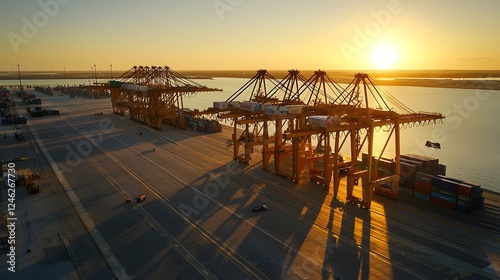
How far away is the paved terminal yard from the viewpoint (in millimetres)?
22156

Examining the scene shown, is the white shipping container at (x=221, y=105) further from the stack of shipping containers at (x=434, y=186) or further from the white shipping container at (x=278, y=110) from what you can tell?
the stack of shipping containers at (x=434, y=186)

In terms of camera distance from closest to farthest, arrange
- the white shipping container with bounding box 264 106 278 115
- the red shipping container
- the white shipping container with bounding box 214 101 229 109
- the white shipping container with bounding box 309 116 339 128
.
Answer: the red shipping container < the white shipping container with bounding box 309 116 339 128 < the white shipping container with bounding box 264 106 278 115 < the white shipping container with bounding box 214 101 229 109

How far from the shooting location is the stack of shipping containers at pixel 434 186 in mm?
30948

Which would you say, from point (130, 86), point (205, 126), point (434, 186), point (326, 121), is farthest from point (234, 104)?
point (130, 86)

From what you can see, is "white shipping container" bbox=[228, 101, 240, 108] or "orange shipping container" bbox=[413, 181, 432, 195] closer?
"orange shipping container" bbox=[413, 181, 432, 195]

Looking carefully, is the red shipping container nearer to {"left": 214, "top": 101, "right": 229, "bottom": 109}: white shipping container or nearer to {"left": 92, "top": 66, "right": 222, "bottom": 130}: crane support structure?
{"left": 214, "top": 101, "right": 229, "bottom": 109}: white shipping container

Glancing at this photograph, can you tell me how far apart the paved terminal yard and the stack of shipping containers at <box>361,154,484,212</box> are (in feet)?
3.34

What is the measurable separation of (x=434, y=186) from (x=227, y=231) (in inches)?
829

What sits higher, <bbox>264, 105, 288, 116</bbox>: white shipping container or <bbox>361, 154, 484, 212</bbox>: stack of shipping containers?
<bbox>264, 105, 288, 116</bbox>: white shipping container

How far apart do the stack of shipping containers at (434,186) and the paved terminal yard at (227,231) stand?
1017 millimetres

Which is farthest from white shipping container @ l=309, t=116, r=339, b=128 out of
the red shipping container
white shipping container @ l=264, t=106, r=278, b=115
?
the red shipping container

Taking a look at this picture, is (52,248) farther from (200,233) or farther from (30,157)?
(30,157)

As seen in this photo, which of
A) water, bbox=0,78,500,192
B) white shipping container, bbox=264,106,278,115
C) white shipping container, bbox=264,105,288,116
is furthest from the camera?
water, bbox=0,78,500,192

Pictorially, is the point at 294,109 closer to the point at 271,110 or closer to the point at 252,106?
the point at 271,110
